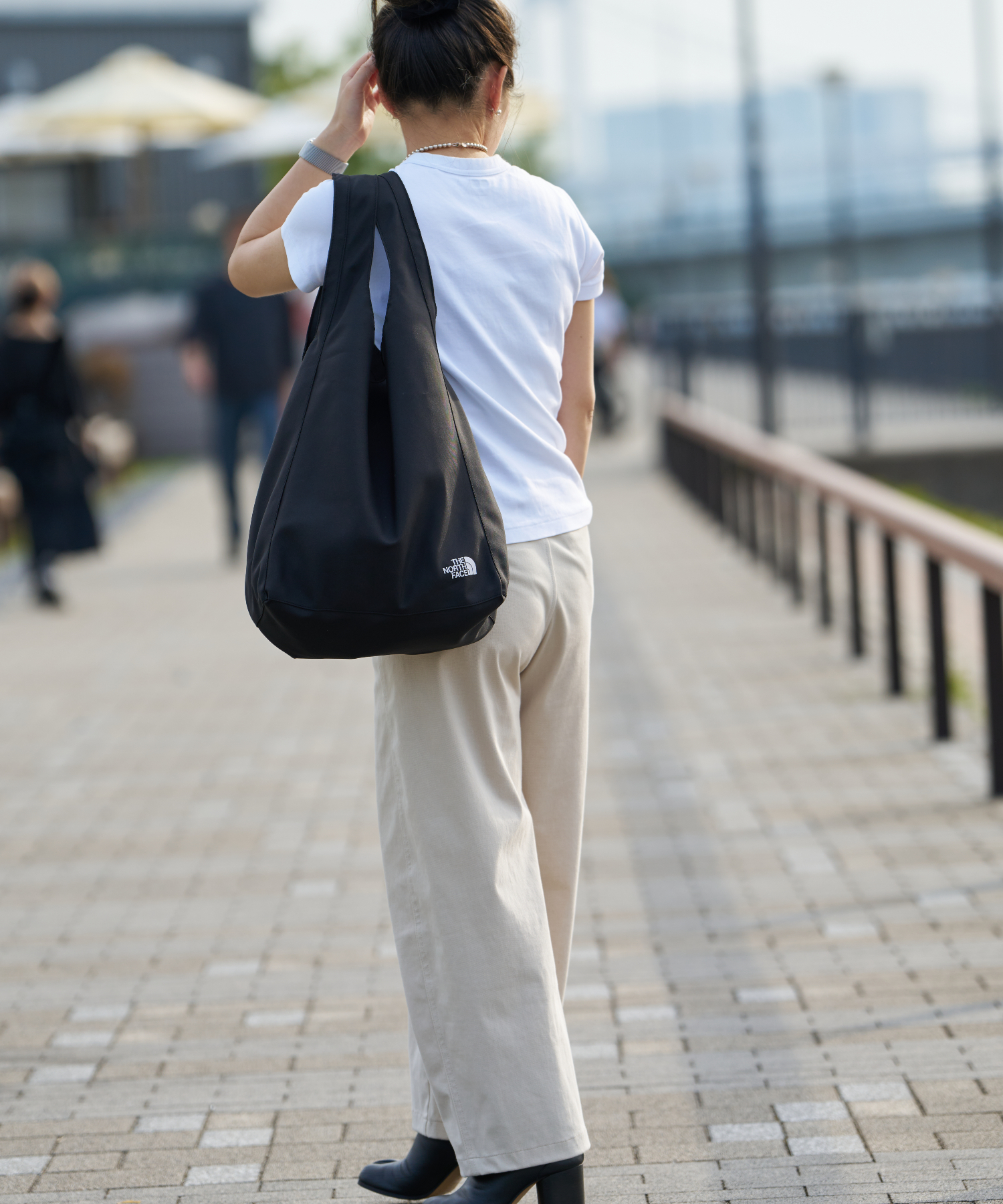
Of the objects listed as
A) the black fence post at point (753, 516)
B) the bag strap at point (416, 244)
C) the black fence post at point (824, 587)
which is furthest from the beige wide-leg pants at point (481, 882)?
the black fence post at point (753, 516)

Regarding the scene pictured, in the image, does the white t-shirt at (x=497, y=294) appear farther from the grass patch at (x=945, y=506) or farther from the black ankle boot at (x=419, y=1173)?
the grass patch at (x=945, y=506)

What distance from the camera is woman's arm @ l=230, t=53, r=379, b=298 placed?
2.31 metres

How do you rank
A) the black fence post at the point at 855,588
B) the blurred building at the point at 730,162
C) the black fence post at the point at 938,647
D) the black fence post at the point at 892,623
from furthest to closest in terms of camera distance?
the blurred building at the point at 730,162, the black fence post at the point at 855,588, the black fence post at the point at 892,623, the black fence post at the point at 938,647

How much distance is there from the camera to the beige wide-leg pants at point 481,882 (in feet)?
7.42

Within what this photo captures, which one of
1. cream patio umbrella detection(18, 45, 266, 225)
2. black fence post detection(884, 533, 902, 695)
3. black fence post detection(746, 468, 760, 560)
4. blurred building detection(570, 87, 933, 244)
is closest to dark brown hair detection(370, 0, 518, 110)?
black fence post detection(884, 533, 902, 695)

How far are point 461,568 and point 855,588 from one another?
204 inches

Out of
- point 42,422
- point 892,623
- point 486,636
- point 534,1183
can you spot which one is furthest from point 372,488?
point 42,422

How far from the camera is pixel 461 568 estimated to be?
213 centimetres

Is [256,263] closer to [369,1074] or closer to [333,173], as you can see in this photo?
[333,173]

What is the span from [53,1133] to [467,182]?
177 centimetres

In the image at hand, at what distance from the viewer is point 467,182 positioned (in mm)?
2268

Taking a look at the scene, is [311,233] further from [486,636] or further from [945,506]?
[945,506]

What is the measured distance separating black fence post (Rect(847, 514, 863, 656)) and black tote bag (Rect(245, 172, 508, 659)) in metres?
4.94

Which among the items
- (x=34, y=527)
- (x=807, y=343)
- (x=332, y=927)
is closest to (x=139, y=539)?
(x=34, y=527)
